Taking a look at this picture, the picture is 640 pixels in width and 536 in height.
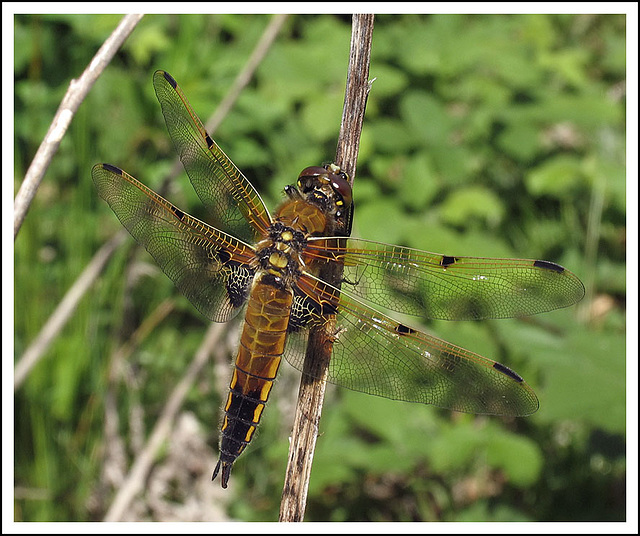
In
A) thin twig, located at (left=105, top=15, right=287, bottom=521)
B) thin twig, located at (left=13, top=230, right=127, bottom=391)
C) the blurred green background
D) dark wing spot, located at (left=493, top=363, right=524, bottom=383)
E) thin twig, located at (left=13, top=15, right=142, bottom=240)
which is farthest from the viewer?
the blurred green background

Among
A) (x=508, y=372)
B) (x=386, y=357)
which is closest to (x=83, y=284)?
(x=386, y=357)

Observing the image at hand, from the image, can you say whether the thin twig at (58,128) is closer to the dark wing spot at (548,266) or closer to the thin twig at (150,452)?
the dark wing spot at (548,266)

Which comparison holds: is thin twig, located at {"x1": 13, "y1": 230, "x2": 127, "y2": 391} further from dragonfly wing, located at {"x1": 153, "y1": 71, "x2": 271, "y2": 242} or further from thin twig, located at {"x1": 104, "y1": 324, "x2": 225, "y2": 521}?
dragonfly wing, located at {"x1": 153, "y1": 71, "x2": 271, "y2": 242}

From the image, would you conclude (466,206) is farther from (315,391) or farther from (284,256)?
(315,391)

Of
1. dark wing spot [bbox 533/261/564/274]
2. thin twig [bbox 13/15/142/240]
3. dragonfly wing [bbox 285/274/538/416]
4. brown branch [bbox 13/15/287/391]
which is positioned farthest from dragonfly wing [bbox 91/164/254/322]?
dark wing spot [bbox 533/261/564/274]

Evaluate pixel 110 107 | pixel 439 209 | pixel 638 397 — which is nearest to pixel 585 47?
pixel 439 209

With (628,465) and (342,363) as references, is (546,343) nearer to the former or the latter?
(628,465)

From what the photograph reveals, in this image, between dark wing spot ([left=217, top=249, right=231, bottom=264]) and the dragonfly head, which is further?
dark wing spot ([left=217, top=249, right=231, bottom=264])
